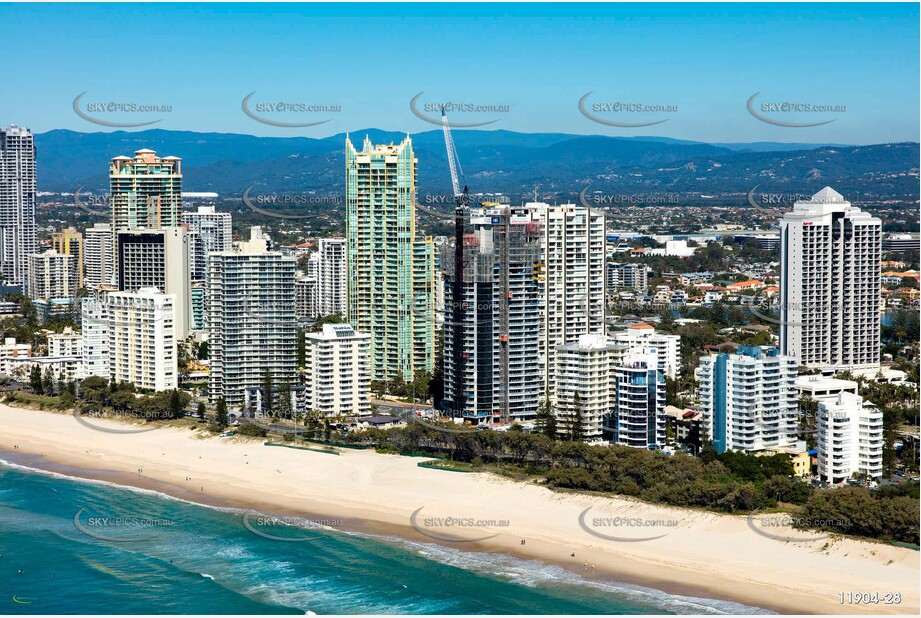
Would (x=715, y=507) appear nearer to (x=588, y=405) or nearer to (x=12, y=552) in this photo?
(x=588, y=405)

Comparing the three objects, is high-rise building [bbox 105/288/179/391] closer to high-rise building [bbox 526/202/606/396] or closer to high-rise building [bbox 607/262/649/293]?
high-rise building [bbox 526/202/606/396]

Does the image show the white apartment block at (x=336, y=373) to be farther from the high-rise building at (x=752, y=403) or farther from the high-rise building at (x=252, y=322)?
the high-rise building at (x=752, y=403)

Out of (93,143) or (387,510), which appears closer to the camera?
(387,510)

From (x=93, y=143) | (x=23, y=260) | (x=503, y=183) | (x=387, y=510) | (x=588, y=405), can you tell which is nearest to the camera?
(x=387, y=510)

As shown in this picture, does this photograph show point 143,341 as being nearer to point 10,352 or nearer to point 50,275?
point 10,352

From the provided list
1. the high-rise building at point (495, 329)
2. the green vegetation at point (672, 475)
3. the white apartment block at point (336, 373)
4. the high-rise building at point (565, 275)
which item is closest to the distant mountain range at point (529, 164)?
the high-rise building at point (565, 275)

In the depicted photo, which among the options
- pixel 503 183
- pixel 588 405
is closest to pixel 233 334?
pixel 588 405

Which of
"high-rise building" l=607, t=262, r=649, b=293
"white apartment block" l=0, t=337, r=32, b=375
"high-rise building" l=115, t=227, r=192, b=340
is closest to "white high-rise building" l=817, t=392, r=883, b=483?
"white apartment block" l=0, t=337, r=32, b=375
